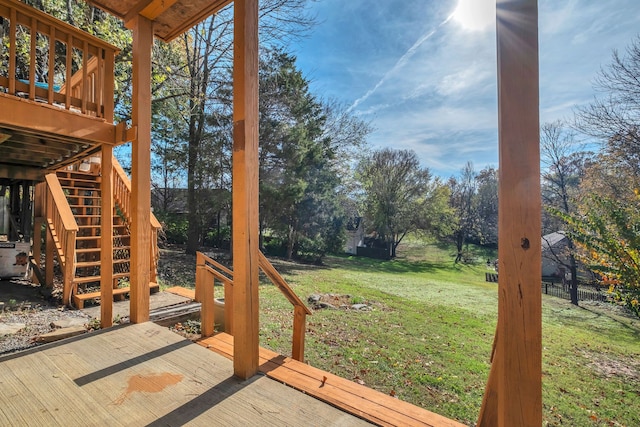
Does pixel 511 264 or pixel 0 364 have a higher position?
pixel 511 264

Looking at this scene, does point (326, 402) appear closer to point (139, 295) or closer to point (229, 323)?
point (229, 323)

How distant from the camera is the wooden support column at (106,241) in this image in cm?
281

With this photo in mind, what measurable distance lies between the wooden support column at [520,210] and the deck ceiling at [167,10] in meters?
2.22

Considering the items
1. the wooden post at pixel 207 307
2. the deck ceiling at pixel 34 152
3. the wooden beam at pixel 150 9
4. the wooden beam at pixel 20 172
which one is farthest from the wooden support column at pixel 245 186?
the wooden beam at pixel 20 172

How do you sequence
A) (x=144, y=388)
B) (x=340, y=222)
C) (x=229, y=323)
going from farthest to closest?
(x=340, y=222) → (x=229, y=323) → (x=144, y=388)

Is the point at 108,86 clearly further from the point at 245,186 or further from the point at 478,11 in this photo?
the point at 478,11

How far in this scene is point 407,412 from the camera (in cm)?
168

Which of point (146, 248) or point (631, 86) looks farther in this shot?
point (631, 86)

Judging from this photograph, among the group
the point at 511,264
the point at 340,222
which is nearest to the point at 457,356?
the point at 511,264

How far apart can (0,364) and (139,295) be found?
931 mm

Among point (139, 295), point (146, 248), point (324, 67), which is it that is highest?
point (324, 67)

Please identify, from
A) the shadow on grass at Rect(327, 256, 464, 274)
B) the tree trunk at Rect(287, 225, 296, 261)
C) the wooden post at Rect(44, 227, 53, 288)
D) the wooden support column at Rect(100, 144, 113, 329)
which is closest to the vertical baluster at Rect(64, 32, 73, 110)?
the wooden support column at Rect(100, 144, 113, 329)

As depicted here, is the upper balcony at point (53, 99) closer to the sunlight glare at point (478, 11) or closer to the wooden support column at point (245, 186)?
the wooden support column at point (245, 186)

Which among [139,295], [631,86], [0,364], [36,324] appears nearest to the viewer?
[0,364]
